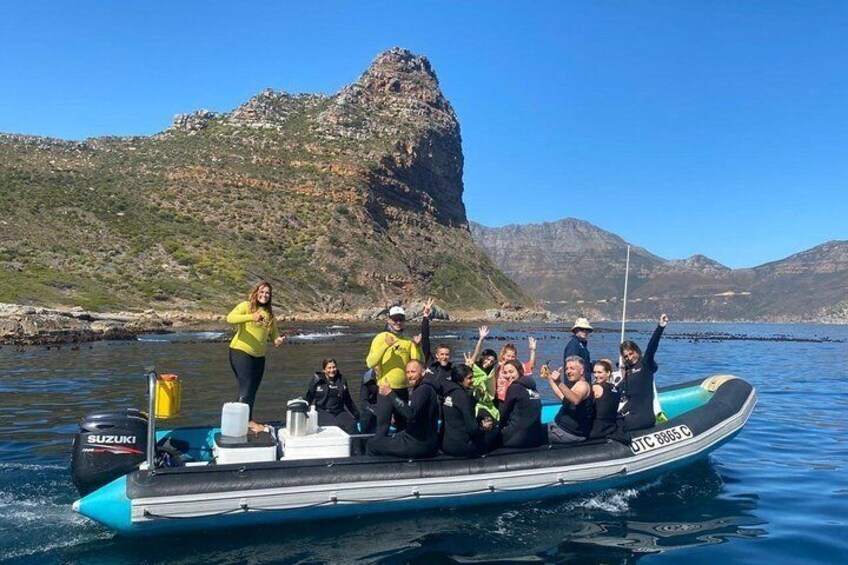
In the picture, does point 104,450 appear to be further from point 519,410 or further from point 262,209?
point 262,209

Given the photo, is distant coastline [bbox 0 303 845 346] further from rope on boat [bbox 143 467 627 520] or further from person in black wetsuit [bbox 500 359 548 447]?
person in black wetsuit [bbox 500 359 548 447]

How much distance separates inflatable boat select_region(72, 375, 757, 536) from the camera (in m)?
6.95

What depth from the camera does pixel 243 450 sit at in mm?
7664

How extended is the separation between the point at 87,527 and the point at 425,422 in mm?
3990

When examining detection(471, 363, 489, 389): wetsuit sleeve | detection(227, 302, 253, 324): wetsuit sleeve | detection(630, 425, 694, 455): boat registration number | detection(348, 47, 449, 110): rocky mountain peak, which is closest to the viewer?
detection(227, 302, 253, 324): wetsuit sleeve

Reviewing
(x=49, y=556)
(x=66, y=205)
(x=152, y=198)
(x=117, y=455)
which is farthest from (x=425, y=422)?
(x=152, y=198)

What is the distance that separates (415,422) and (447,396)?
0.54 metres

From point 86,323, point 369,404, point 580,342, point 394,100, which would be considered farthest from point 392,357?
point 394,100

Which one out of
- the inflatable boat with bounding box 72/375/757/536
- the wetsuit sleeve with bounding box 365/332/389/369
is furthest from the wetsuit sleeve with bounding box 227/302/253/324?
the wetsuit sleeve with bounding box 365/332/389/369

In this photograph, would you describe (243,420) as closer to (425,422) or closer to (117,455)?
(117,455)

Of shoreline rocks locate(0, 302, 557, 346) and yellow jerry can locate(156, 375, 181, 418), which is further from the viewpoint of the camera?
shoreline rocks locate(0, 302, 557, 346)

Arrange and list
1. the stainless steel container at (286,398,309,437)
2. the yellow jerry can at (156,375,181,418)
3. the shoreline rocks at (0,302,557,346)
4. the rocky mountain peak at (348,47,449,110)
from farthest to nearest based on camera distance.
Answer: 1. the rocky mountain peak at (348,47,449,110)
2. the shoreline rocks at (0,302,557,346)
3. the stainless steel container at (286,398,309,437)
4. the yellow jerry can at (156,375,181,418)

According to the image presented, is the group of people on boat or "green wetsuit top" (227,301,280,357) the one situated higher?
"green wetsuit top" (227,301,280,357)

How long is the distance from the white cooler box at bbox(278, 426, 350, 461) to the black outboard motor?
1676mm
